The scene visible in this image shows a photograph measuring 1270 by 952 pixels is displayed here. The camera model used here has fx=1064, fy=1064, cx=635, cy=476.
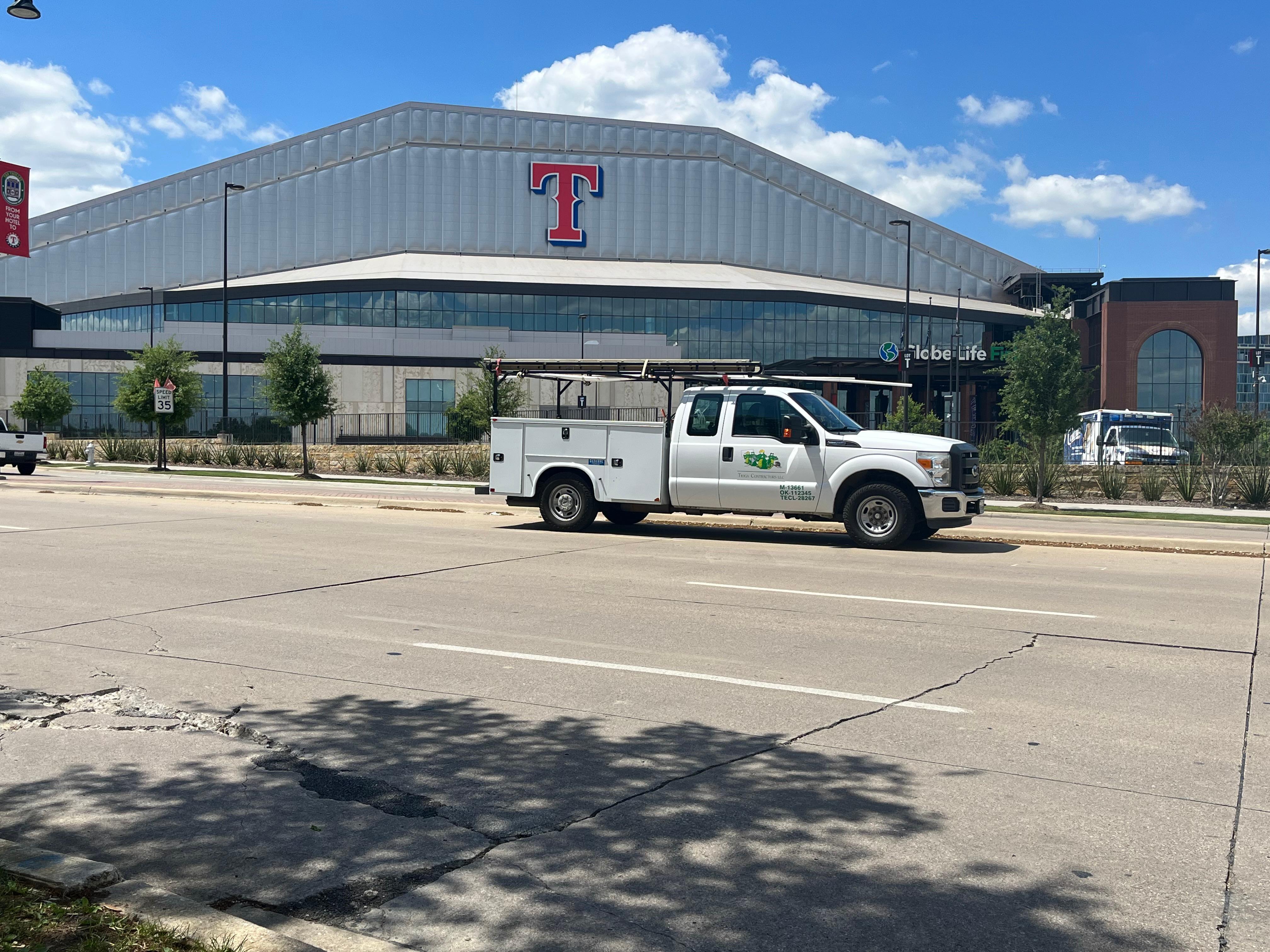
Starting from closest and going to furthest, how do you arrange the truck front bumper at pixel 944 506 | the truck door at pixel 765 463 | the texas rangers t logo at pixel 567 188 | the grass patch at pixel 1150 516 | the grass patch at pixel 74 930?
the grass patch at pixel 74 930, the truck front bumper at pixel 944 506, the truck door at pixel 765 463, the grass patch at pixel 1150 516, the texas rangers t logo at pixel 567 188

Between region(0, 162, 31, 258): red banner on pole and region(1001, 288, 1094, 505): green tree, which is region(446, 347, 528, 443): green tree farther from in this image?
region(1001, 288, 1094, 505): green tree

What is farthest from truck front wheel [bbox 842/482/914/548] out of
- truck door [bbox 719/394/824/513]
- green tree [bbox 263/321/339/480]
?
green tree [bbox 263/321/339/480]

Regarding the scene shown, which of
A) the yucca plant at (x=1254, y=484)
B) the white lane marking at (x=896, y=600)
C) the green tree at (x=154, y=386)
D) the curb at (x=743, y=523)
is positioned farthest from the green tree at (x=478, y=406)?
the white lane marking at (x=896, y=600)

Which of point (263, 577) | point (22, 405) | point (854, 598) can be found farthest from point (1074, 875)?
point (22, 405)

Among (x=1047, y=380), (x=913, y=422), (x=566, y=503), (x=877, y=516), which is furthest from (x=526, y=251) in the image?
(x=877, y=516)

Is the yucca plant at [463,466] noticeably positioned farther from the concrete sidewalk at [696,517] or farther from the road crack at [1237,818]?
the road crack at [1237,818]

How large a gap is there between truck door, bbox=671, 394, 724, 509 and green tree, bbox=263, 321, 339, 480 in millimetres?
26168

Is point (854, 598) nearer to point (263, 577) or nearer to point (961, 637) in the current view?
point (961, 637)

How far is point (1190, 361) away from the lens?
70.4 meters

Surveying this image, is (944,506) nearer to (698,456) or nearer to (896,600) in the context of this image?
(698,456)

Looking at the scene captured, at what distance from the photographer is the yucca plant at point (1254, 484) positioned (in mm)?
26016

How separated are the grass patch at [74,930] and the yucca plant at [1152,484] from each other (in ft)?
91.8

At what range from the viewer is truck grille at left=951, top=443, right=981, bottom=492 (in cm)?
1448

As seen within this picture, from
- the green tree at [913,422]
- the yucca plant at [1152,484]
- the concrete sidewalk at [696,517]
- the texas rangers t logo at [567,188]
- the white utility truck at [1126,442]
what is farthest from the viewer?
the texas rangers t logo at [567,188]
